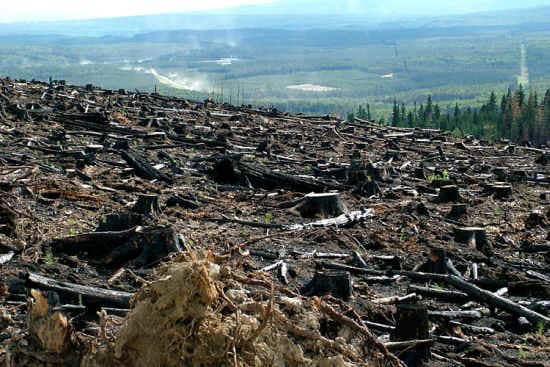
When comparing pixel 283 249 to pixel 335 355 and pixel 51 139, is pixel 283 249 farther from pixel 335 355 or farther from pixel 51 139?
pixel 51 139

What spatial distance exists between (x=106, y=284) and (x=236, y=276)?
3.52 m

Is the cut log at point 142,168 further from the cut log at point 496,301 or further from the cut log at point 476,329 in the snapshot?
the cut log at point 476,329

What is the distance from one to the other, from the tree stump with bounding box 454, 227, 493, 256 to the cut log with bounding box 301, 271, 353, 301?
13.1 feet

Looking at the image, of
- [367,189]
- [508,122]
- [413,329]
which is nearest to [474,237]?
[367,189]

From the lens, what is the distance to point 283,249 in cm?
1098

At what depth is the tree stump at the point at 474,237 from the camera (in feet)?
39.8

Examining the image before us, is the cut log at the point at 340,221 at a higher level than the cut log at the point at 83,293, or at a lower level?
lower

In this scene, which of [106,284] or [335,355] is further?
[106,284]

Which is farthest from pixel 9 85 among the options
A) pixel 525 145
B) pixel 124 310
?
pixel 124 310

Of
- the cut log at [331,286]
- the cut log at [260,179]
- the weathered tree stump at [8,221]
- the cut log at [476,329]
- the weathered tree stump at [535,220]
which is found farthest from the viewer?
the cut log at [260,179]

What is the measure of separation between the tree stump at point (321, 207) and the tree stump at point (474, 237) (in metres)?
2.11

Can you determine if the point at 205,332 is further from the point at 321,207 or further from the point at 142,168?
the point at 142,168

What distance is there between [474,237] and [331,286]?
4.32 metres

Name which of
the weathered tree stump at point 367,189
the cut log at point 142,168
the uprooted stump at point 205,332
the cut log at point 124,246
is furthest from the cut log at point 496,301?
the cut log at point 142,168
